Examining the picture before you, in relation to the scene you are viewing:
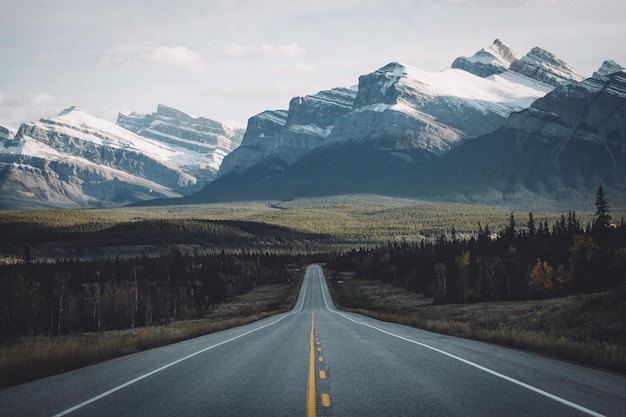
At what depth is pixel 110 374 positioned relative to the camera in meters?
15.6

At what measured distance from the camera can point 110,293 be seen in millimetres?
109438

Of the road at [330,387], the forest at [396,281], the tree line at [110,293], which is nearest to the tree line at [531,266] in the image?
the forest at [396,281]

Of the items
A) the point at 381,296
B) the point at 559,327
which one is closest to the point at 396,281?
the point at 381,296

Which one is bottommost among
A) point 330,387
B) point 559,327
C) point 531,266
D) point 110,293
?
point 110,293

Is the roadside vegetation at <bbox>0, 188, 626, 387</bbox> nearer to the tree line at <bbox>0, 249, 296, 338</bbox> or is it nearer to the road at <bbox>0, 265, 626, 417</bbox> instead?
the tree line at <bbox>0, 249, 296, 338</bbox>

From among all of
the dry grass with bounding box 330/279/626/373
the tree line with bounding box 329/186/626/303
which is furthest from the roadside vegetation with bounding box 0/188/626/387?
the tree line with bounding box 329/186/626/303

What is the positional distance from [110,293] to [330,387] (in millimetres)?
103380

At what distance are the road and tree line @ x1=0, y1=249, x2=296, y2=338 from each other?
2748 inches

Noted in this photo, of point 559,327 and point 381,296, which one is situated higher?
point 559,327

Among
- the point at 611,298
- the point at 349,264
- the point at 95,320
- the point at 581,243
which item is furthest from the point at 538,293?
the point at 349,264

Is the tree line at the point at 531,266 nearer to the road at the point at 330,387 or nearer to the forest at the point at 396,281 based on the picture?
the forest at the point at 396,281

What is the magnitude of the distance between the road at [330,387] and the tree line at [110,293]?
6980 cm

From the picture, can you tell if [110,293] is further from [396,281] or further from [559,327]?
[559,327]

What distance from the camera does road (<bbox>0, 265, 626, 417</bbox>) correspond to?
36.0 feet
